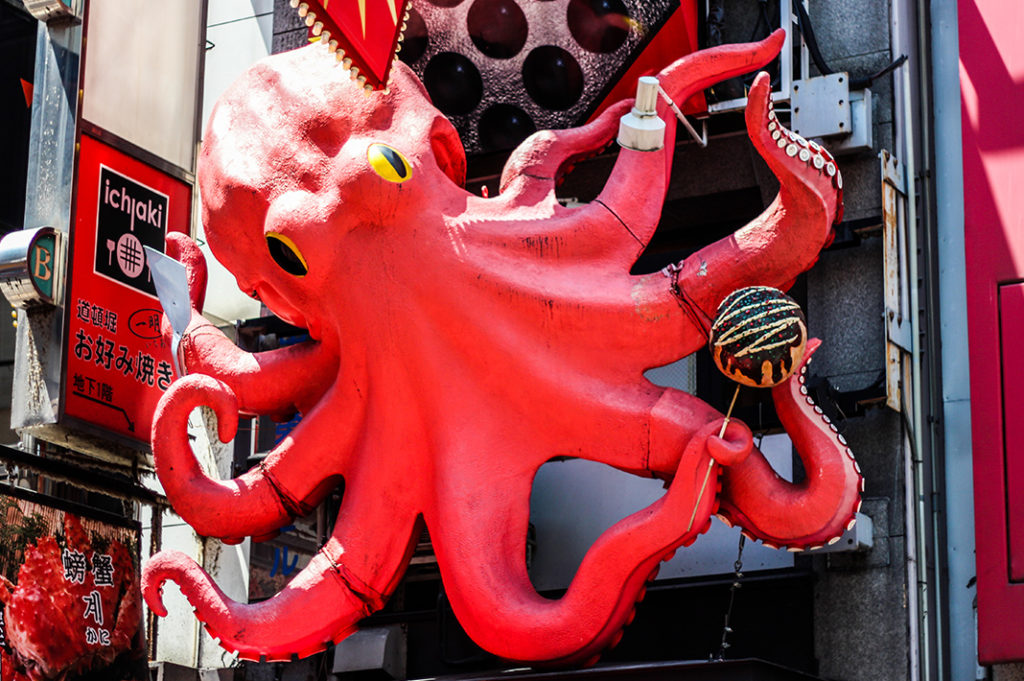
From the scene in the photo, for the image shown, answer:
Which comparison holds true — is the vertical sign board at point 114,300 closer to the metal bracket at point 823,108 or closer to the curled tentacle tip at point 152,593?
the curled tentacle tip at point 152,593

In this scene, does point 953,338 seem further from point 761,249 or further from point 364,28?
point 364,28

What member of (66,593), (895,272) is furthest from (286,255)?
(895,272)

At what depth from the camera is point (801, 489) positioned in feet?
30.2

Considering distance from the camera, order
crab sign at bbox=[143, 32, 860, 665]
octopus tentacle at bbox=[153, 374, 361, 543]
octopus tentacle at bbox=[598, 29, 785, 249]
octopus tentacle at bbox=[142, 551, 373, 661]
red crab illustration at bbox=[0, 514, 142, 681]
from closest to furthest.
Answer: crab sign at bbox=[143, 32, 860, 665], octopus tentacle at bbox=[142, 551, 373, 661], octopus tentacle at bbox=[598, 29, 785, 249], octopus tentacle at bbox=[153, 374, 361, 543], red crab illustration at bbox=[0, 514, 142, 681]

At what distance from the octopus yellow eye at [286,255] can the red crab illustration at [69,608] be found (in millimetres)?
2623

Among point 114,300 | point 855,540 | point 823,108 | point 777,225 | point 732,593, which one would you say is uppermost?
point 823,108

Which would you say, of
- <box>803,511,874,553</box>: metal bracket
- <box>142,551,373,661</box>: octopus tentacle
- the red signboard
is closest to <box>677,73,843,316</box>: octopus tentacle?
<box>803,511,874,553</box>: metal bracket

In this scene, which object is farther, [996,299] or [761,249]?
[996,299]

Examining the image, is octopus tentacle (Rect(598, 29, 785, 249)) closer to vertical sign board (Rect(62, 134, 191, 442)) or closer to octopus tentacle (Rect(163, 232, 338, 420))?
octopus tentacle (Rect(163, 232, 338, 420))

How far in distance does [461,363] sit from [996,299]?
3.24 meters

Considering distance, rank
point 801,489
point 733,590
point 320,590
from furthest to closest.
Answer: point 733,590
point 320,590
point 801,489

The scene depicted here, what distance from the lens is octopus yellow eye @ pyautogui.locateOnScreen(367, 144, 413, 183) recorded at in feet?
32.7

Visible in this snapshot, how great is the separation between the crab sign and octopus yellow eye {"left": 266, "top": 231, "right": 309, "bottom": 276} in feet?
0.07

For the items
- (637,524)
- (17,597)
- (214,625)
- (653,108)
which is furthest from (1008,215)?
(17,597)
